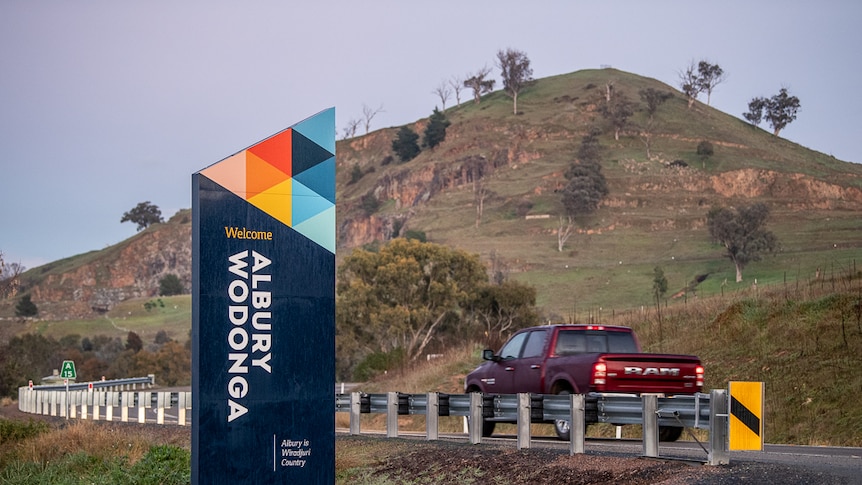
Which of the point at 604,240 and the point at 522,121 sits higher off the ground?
the point at 522,121

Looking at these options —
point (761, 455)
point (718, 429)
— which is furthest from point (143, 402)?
point (718, 429)

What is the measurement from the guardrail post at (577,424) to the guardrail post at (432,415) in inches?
148

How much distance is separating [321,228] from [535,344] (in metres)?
9.61

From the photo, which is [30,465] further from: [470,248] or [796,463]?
[470,248]

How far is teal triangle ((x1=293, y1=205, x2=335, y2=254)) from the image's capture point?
10.0 metres

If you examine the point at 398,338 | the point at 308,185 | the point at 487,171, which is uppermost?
the point at 487,171

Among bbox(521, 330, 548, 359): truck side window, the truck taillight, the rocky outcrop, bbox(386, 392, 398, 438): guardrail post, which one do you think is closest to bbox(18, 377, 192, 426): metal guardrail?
bbox(386, 392, 398, 438): guardrail post

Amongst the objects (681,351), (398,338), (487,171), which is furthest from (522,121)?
(681,351)

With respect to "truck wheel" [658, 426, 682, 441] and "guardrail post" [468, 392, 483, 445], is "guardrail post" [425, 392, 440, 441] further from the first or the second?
"truck wheel" [658, 426, 682, 441]

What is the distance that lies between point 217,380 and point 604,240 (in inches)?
4725

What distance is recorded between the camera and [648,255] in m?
117

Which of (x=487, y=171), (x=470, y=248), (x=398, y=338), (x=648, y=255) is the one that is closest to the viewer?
(x=398, y=338)

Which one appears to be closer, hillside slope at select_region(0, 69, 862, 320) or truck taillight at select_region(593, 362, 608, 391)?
truck taillight at select_region(593, 362, 608, 391)

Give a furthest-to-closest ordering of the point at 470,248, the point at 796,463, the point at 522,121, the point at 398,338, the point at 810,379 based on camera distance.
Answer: the point at 522,121 < the point at 470,248 < the point at 398,338 < the point at 810,379 < the point at 796,463
